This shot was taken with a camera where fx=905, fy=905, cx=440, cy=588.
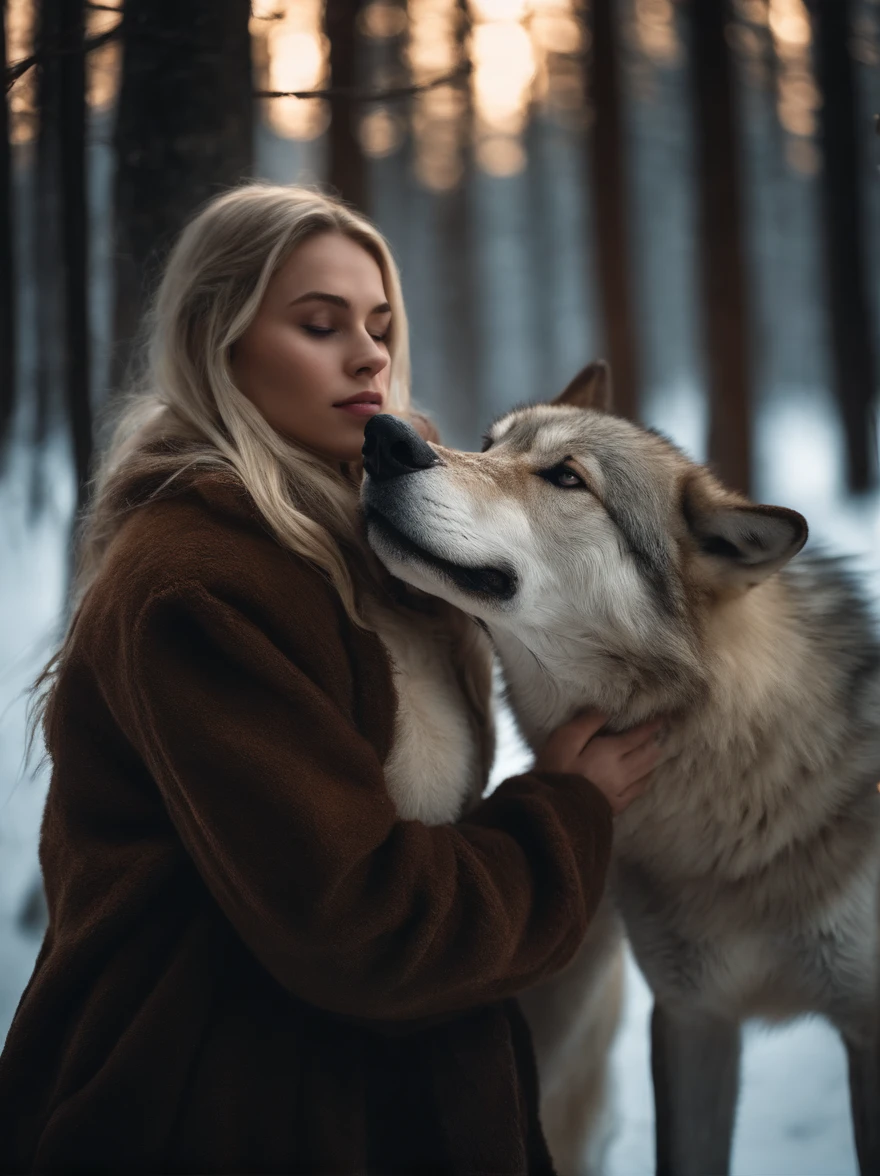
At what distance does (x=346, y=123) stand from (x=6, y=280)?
1.17 meters

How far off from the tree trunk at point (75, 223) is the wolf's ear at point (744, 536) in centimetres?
147

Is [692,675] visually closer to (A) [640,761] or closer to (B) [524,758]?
(A) [640,761]

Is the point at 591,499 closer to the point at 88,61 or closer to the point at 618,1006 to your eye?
the point at 618,1006

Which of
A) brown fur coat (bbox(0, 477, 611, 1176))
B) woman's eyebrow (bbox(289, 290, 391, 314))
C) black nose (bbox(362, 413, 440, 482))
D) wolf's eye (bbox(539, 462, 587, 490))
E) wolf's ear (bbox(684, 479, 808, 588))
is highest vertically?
woman's eyebrow (bbox(289, 290, 391, 314))

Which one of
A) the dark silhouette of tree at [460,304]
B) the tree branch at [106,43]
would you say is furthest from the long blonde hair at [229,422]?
the dark silhouette of tree at [460,304]

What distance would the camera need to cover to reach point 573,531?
64.3 inches

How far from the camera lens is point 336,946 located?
124 cm

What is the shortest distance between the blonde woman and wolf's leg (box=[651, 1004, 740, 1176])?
0.40 m

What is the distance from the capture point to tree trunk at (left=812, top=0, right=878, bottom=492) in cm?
273

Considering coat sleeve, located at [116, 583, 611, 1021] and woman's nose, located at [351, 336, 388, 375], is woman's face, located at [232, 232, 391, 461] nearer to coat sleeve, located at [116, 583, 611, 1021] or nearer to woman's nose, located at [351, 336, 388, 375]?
woman's nose, located at [351, 336, 388, 375]

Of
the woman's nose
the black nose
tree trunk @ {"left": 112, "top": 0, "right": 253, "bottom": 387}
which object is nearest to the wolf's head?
the black nose

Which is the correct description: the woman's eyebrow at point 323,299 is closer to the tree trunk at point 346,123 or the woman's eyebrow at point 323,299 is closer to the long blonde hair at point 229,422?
the long blonde hair at point 229,422

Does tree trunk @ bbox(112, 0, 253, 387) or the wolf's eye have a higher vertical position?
tree trunk @ bbox(112, 0, 253, 387)

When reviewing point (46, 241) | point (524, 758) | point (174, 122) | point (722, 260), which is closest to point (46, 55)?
point (174, 122)
